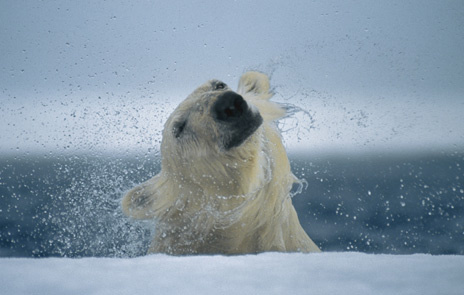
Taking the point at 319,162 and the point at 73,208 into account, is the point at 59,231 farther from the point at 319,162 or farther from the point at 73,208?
the point at 319,162

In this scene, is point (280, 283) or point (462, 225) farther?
point (462, 225)

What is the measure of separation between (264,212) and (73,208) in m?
1.93

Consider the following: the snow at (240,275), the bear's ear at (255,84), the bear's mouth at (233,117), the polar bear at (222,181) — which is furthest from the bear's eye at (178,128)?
the snow at (240,275)

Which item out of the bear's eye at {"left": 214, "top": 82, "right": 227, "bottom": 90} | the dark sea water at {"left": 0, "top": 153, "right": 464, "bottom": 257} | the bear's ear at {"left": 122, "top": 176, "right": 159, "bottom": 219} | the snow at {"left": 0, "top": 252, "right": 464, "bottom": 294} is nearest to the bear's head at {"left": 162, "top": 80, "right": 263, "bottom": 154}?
the bear's eye at {"left": 214, "top": 82, "right": 227, "bottom": 90}

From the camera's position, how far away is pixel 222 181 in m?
2.46

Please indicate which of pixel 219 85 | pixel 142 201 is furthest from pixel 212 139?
pixel 142 201

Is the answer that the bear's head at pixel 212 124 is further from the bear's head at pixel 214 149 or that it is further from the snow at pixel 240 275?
the snow at pixel 240 275

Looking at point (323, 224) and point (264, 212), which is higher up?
point (264, 212)

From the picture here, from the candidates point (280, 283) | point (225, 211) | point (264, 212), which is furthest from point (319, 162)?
point (280, 283)

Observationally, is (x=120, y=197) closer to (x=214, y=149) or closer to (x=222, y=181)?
(x=222, y=181)

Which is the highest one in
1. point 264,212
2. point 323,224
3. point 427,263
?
point 427,263

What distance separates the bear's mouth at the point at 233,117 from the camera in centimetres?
222

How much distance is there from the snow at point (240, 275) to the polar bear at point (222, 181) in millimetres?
832

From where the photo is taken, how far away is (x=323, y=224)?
24.2 feet
